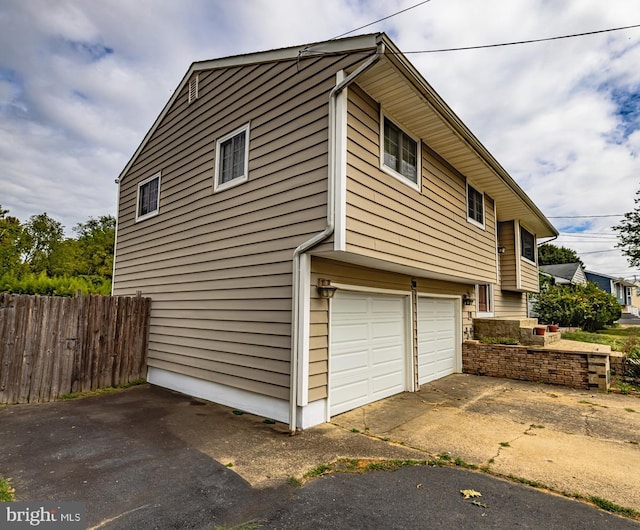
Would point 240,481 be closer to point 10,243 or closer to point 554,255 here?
point 10,243

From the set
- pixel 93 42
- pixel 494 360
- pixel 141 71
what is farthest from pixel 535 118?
pixel 93 42

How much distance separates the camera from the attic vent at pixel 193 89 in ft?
24.6

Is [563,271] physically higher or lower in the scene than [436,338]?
higher

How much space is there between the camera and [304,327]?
4820 millimetres

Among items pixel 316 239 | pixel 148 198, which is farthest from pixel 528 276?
pixel 148 198

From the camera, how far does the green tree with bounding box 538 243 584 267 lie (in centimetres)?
4666

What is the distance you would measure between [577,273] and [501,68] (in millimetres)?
27925

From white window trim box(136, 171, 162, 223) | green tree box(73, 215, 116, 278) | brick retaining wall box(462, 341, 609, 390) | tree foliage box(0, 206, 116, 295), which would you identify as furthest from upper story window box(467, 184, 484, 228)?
green tree box(73, 215, 116, 278)

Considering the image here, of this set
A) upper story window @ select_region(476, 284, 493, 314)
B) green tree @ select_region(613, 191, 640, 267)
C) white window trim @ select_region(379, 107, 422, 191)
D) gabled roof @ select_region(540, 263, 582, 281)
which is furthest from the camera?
gabled roof @ select_region(540, 263, 582, 281)

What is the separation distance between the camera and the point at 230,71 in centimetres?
665

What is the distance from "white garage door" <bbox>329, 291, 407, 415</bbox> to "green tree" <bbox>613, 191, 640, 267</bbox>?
21.6m

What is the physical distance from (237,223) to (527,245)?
491 inches

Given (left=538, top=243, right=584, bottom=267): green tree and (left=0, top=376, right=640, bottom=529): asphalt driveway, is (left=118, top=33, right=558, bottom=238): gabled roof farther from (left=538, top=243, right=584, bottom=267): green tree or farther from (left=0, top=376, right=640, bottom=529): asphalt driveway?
(left=538, top=243, right=584, bottom=267): green tree

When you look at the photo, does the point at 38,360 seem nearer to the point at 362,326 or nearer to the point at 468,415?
the point at 362,326
